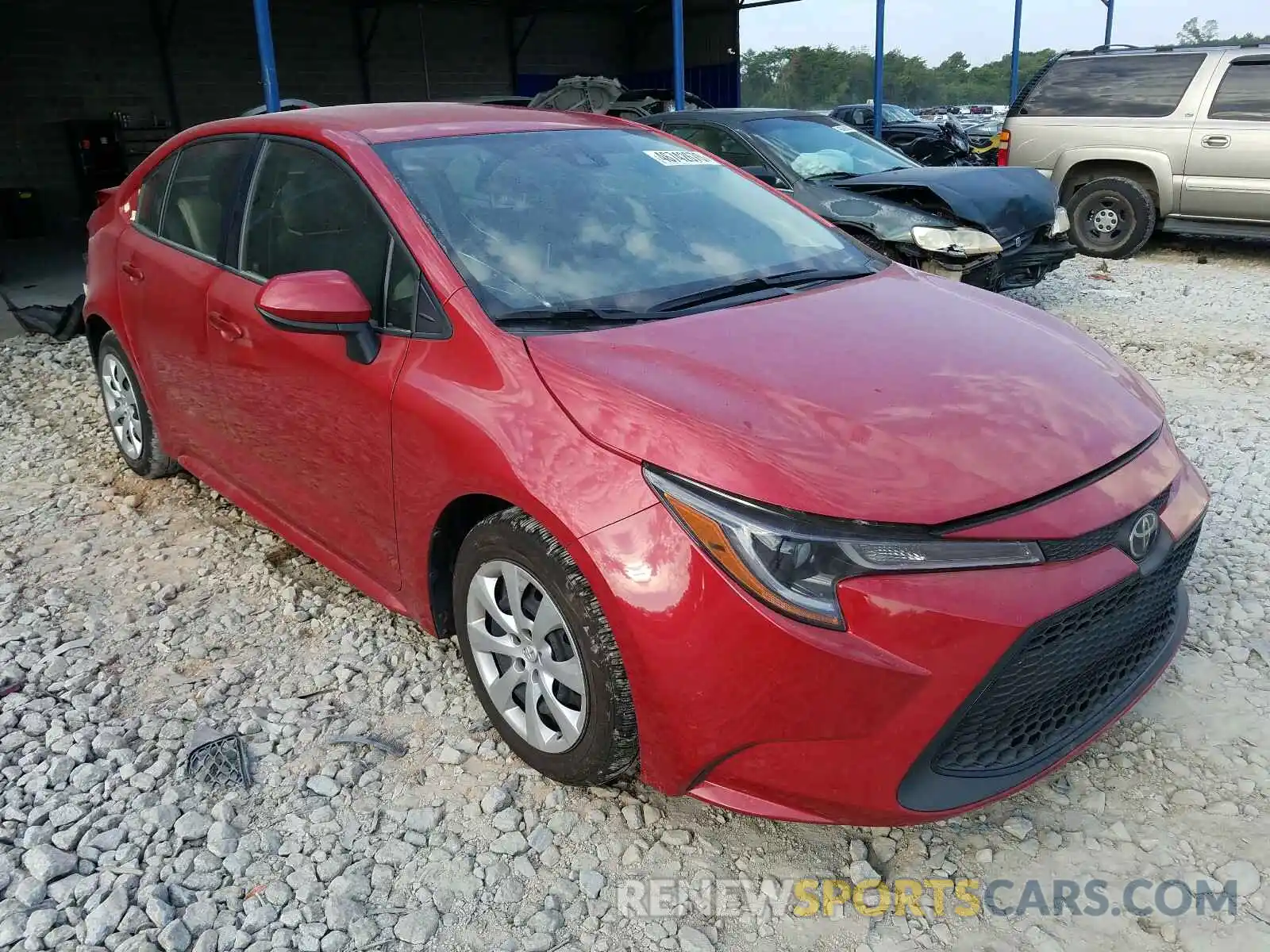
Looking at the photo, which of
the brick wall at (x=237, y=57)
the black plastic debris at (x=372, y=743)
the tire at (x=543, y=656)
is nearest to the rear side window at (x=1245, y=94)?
the tire at (x=543, y=656)

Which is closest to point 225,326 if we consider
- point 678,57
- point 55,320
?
point 55,320

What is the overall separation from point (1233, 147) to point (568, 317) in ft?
27.2

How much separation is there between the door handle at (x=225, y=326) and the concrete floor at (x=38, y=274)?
5.02m

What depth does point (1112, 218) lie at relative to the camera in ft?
29.8

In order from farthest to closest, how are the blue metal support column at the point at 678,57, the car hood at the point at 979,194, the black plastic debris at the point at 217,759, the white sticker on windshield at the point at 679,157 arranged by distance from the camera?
the blue metal support column at the point at 678,57 → the car hood at the point at 979,194 → the white sticker on windshield at the point at 679,157 → the black plastic debris at the point at 217,759

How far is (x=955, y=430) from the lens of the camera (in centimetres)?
205

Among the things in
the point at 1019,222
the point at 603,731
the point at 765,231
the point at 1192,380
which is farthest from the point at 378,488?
the point at 1019,222

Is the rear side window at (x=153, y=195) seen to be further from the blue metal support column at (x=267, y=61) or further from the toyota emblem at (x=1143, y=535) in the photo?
the blue metal support column at (x=267, y=61)

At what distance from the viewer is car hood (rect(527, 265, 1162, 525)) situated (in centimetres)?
192

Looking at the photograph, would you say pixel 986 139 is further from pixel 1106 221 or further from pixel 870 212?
pixel 870 212

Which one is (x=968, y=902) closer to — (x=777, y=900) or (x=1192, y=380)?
(x=777, y=900)

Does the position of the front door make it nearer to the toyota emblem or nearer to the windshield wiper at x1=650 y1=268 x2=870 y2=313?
the windshield wiper at x1=650 y1=268 x2=870 y2=313

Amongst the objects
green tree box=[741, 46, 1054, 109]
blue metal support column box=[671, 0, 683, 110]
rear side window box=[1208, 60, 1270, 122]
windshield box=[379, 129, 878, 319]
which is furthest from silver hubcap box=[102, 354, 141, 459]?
green tree box=[741, 46, 1054, 109]

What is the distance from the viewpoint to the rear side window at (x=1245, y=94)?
8320mm
